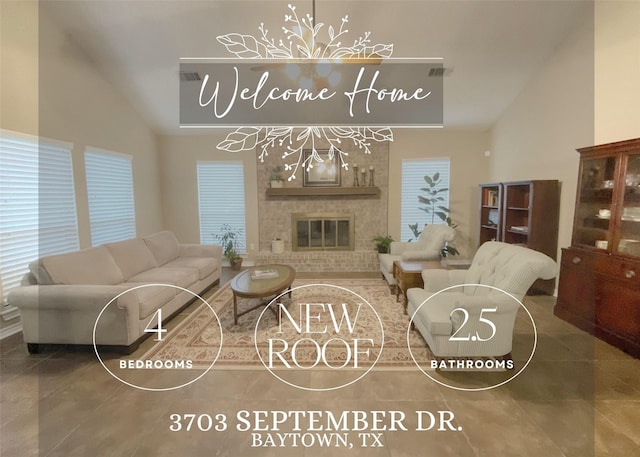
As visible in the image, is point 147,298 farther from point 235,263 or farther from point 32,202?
point 235,263

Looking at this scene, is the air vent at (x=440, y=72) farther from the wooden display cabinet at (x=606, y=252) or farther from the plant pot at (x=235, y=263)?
the plant pot at (x=235, y=263)

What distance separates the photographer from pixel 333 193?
17.3ft

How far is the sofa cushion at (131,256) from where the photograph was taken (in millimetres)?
3289

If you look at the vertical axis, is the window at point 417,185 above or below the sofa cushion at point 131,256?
above

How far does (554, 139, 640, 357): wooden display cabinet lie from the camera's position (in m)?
2.52

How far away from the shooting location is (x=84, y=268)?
2.82 m

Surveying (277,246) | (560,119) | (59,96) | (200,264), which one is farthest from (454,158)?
(59,96)

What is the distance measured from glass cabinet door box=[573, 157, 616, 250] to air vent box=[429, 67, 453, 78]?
1898mm

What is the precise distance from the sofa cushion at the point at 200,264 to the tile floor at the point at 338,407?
A: 58.6 inches

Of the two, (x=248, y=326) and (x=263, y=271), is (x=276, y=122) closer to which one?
(x=263, y=271)

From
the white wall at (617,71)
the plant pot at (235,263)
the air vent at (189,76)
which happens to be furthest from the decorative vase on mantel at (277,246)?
the white wall at (617,71)

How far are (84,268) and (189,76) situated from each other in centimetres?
264

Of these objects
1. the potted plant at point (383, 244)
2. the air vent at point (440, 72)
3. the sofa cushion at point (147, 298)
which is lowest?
the sofa cushion at point (147, 298)

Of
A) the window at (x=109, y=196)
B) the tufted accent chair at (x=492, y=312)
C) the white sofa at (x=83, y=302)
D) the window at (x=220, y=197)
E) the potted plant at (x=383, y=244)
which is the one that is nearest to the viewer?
the tufted accent chair at (x=492, y=312)
